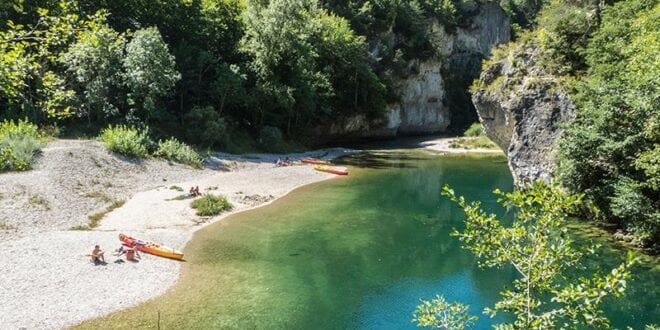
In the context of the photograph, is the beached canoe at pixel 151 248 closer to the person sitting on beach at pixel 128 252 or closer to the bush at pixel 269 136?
the person sitting on beach at pixel 128 252

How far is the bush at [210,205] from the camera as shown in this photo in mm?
30969

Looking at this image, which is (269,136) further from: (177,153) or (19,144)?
(19,144)

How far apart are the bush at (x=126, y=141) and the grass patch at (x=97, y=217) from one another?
8999mm

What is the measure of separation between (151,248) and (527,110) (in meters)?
26.8

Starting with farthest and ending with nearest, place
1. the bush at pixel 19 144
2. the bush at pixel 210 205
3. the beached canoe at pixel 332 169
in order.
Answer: the beached canoe at pixel 332 169 → the bush at pixel 210 205 → the bush at pixel 19 144

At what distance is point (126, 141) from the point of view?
39625 mm

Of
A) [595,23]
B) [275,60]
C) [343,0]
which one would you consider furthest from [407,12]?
[595,23]

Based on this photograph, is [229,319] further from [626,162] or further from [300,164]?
[300,164]

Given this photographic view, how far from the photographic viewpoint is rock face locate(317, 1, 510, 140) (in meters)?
79.8

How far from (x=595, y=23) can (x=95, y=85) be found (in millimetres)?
41696

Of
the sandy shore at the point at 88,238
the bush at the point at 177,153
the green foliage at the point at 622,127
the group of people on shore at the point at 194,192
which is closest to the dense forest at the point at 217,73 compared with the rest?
the bush at the point at 177,153

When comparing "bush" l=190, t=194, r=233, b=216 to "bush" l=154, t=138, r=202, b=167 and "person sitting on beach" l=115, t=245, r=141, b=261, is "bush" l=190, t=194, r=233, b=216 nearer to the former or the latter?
"person sitting on beach" l=115, t=245, r=141, b=261

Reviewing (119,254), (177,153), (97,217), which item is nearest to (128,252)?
(119,254)

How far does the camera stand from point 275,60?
57.5 m
